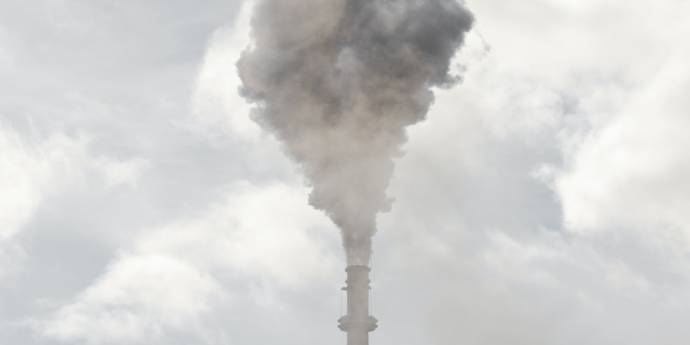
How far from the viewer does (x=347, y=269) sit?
449 ft

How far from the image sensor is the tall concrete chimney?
136 meters

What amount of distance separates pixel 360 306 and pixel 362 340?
161cm

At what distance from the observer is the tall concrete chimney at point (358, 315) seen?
13588 cm

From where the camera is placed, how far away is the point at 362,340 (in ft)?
446

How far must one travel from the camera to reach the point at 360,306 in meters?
136

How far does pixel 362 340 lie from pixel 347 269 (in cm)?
351

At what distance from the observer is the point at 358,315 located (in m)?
136
